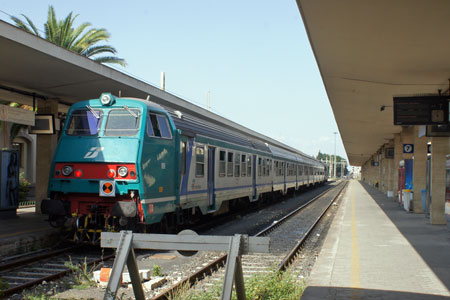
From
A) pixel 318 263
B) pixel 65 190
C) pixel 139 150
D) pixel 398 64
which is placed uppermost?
pixel 398 64

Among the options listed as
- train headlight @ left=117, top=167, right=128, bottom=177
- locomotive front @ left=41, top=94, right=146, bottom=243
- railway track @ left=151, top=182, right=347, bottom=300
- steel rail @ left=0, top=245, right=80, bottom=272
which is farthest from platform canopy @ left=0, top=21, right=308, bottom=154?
railway track @ left=151, top=182, right=347, bottom=300

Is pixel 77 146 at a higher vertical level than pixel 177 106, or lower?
lower

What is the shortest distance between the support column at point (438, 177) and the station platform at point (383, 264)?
49cm

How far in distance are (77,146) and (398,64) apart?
7.13 m

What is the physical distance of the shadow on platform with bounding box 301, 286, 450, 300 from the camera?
6398 millimetres

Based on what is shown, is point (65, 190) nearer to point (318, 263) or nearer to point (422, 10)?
point (318, 263)

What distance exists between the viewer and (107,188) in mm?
9703

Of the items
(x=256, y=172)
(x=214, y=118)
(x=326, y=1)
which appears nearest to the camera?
(x=326, y=1)

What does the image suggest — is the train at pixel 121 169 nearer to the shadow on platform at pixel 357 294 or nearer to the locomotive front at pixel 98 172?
the locomotive front at pixel 98 172

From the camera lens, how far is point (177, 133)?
1109 cm

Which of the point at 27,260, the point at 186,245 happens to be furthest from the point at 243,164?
the point at 186,245

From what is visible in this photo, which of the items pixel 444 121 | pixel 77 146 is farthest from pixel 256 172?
pixel 77 146

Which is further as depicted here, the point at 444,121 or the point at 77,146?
the point at 444,121

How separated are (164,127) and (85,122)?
170 centimetres
